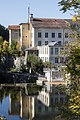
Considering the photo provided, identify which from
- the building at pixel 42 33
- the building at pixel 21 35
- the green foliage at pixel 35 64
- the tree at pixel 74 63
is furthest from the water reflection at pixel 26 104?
the building at pixel 21 35

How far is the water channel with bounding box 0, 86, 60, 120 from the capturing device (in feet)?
98.6

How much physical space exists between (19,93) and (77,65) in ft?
125

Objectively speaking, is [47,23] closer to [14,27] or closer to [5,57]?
[14,27]

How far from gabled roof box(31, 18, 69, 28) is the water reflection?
2037 cm

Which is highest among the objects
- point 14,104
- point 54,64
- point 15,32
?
point 15,32

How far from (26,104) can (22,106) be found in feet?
4.07

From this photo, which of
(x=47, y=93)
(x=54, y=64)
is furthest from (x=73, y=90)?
(x=54, y=64)

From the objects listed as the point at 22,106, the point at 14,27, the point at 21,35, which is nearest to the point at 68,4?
the point at 22,106

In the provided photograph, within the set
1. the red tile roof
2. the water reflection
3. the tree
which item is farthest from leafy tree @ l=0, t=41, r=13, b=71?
the tree

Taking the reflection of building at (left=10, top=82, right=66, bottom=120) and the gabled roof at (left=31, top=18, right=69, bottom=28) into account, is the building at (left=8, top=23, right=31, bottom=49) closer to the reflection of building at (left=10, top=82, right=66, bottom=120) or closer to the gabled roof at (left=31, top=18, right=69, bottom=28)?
the gabled roof at (left=31, top=18, right=69, bottom=28)

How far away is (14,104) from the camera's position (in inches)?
1479

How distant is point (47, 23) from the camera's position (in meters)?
67.6

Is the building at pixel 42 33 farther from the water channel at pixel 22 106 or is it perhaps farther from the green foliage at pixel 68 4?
the green foliage at pixel 68 4

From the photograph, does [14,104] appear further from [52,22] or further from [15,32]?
[15,32]
